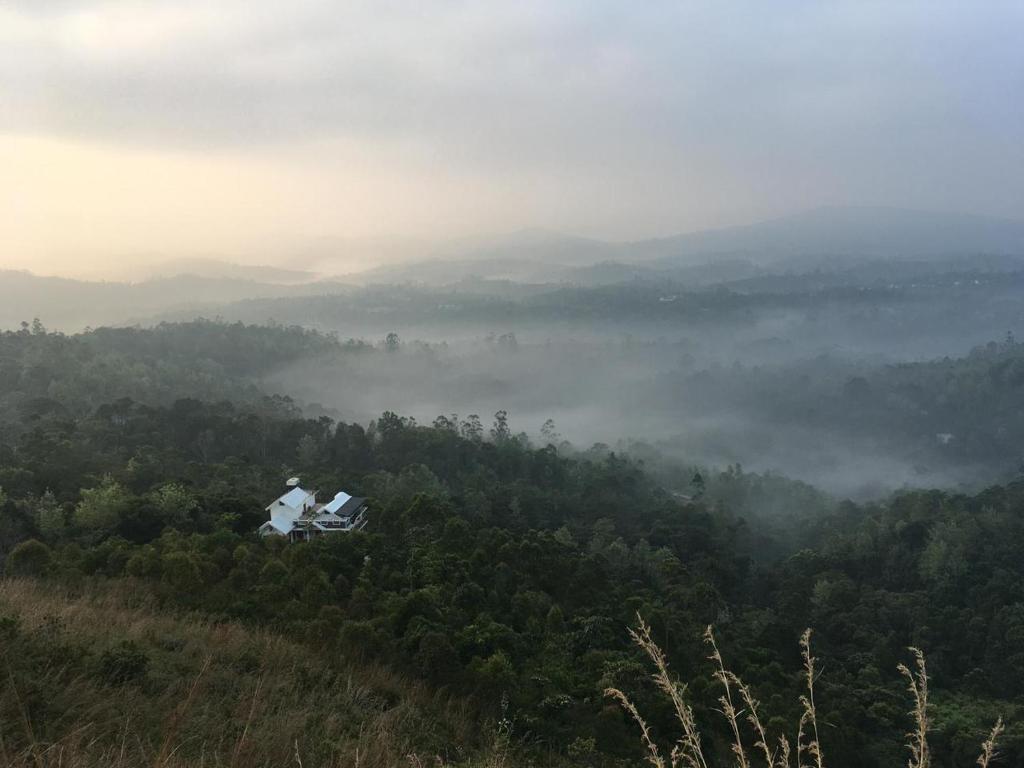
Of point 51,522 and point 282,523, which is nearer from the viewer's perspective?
point 51,522

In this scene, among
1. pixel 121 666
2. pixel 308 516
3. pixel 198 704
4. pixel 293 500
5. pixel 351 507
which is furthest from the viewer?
pixel 351 507

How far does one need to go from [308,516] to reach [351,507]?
→ 1280 millimetres

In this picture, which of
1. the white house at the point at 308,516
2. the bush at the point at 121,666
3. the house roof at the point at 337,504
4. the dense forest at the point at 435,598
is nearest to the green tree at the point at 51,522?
the dense forest at the point at 435,598

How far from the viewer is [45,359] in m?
40.6

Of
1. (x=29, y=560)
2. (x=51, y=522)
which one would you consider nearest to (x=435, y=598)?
(x=29, y=560)

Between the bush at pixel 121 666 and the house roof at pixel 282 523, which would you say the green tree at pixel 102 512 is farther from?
the bush at pixel 121 666

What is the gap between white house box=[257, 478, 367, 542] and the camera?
15703mm

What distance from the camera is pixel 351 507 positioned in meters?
17.5

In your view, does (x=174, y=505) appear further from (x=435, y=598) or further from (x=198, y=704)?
(x=198, y=704)

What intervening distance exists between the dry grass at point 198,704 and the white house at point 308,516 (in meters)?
9.46

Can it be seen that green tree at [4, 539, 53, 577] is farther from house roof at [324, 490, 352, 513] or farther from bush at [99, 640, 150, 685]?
house roof at [324, 490, 352, 513]

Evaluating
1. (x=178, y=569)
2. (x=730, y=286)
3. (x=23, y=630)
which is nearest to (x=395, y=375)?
(x=178, y=569)

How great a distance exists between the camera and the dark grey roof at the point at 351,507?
55.5 feet

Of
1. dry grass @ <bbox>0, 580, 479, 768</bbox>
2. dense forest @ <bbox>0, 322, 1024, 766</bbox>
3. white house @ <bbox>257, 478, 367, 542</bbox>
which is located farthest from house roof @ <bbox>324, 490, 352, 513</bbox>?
dry grass @ <bbox>0, 580, 479, 768</bbox>
